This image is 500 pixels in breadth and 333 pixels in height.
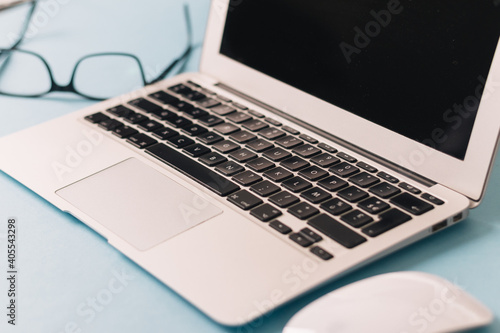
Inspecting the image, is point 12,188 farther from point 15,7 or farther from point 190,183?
point 15,7

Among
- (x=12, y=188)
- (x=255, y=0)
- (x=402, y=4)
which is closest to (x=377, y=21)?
(x=402, y=4)

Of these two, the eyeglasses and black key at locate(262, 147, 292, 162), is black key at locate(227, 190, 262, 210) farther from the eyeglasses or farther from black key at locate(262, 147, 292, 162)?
the eyeglasses

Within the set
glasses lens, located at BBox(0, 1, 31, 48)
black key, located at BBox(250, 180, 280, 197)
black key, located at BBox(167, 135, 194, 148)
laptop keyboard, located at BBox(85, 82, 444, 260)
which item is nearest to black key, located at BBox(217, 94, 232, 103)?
laptop keyboard, located at BBox(85, 82, 444, 260)

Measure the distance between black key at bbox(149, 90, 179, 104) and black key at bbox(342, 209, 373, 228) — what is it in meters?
0.33

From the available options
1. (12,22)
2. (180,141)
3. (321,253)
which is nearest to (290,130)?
(180,141)

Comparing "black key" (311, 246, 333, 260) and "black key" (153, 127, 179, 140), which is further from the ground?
"black key" (311, 246, 333, 260)

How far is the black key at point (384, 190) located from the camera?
2.07 feet

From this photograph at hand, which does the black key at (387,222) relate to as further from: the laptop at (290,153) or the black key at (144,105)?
the black key at (144,105)

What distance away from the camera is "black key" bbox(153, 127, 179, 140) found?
76 cm

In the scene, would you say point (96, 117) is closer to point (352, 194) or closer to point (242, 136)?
point (242, 136)

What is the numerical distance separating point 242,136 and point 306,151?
3.2 inches

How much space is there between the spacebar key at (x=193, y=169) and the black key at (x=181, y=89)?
136mm

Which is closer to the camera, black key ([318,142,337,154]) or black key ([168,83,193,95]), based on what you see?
black key ([318,142,337,154])

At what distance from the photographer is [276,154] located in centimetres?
71
